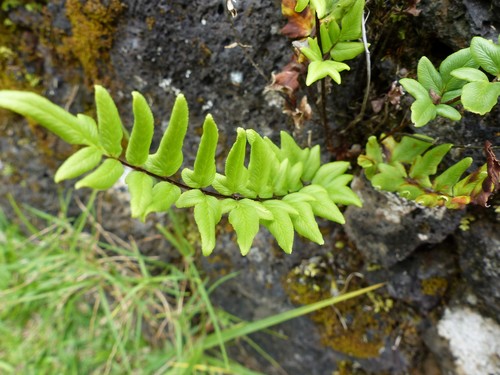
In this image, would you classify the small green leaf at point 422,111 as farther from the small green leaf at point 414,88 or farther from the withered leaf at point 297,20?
the withered leaf at point 297,20

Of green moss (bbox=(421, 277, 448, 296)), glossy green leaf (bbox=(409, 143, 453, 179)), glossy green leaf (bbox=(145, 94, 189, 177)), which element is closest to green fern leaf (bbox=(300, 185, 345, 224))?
glossy green leaf (bbox=(409, 143, 453, 179))

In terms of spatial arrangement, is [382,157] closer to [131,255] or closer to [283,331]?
[283,331]

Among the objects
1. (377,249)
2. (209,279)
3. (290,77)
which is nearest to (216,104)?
(290,77)

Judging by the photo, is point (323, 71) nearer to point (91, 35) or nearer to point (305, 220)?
point (305, 220)

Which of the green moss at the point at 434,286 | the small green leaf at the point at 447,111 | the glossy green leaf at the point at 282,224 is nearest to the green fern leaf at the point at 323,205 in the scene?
the glossy green leaf at the point at 282,224

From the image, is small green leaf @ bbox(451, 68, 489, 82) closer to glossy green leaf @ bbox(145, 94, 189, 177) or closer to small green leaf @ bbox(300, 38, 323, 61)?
small green leaf @ bbox(300, 38, 323, 61)

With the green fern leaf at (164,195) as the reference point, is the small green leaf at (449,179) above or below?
below
